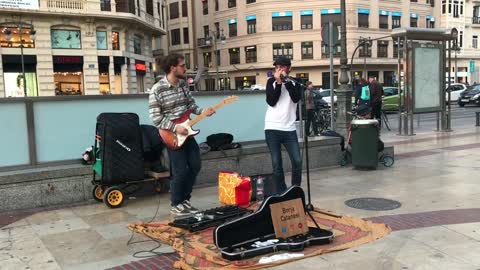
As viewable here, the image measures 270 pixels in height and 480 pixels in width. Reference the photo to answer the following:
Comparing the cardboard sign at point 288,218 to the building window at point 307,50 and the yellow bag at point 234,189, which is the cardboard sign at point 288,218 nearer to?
the yellow bag at point 234,189

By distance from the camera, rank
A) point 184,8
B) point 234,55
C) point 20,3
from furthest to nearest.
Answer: point 184,8, point 234,55, point 20,3

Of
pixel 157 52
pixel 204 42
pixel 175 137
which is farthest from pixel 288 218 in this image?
pixel 157 52

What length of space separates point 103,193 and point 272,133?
256 centimetres

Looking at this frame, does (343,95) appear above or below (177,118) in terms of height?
above

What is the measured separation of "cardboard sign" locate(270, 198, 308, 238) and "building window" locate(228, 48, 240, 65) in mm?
53607

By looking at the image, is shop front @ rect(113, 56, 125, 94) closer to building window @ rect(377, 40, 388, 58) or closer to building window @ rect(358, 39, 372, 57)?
building window @ rect(358, 39, 372, 57)

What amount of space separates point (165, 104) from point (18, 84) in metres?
33.6

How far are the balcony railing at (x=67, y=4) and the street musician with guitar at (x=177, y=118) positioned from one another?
33.3 metres

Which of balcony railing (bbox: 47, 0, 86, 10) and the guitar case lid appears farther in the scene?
balcony railing (bbox: 47, 0, 86, 10)

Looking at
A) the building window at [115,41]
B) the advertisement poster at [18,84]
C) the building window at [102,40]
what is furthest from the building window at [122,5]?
the advertisement poster at [18,84]

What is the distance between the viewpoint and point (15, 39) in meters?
34.4

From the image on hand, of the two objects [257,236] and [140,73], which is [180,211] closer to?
[257,236]

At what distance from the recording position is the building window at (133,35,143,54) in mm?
42125

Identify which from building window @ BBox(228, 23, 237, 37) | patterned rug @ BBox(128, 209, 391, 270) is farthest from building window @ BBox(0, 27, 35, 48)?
patterned rug @ BBox(128, 209, 391, 270)
